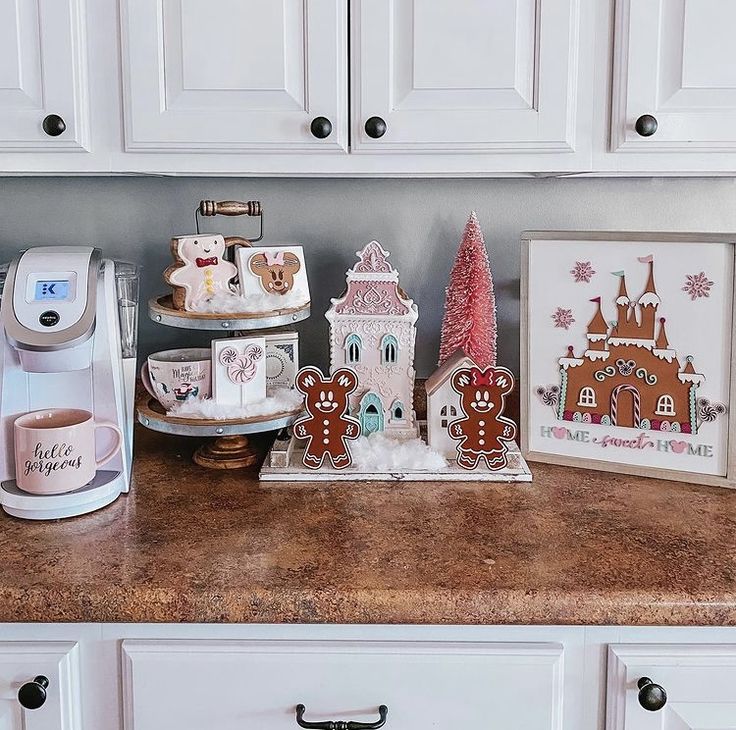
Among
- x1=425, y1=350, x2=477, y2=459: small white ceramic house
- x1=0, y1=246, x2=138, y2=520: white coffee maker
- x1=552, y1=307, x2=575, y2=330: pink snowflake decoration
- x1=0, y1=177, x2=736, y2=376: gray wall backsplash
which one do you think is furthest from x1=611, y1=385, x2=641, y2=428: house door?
x1=0, y1=246, x2=138, y2=520: white coffee maker

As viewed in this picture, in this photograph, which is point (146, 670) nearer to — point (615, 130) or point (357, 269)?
point (357, 269)

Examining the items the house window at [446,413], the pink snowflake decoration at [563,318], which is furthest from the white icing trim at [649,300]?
the house window at [446,413]

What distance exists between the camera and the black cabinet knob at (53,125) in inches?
51.7

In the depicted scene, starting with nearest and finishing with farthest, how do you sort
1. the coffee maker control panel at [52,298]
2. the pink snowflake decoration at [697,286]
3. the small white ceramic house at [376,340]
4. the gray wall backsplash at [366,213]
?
the coffee maker control panel at [52,298] < the pink snowflake decoration at [697,286] < the small white ceramic house at [376,340] < the gray wall backsplash at [366,213]

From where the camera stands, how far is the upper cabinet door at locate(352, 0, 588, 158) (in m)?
1.30

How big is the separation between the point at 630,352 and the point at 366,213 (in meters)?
0.57

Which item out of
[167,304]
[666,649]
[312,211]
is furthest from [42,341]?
[666,649]

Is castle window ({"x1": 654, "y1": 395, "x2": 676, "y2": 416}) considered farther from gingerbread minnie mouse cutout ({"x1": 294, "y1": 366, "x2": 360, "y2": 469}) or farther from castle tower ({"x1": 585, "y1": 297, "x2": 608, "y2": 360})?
gingerbread minnie mouse cutout ({"x1": 294, "y1": 366, "x2": 360, "y2": 469})

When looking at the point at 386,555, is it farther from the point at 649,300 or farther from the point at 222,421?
the point at 649,300

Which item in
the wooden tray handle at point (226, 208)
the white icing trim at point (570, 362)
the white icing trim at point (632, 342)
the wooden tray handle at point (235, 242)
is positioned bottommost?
the white icing trim at point (570, 362)

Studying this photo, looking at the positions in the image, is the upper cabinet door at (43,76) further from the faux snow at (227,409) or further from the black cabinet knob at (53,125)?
the faux snow at (227,409)

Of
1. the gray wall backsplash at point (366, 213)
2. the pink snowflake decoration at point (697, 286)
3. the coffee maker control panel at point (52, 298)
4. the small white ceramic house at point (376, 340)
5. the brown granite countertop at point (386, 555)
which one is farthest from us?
the gray wall backsplash at point (366, 213)

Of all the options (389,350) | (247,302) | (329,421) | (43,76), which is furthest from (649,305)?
(43,76)

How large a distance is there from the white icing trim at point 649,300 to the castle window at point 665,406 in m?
0.15
